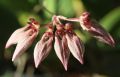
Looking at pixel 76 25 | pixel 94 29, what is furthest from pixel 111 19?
pixel 94 29

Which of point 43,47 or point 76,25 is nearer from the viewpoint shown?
point 43,47

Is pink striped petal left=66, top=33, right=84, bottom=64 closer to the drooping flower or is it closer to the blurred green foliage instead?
the drooping flower

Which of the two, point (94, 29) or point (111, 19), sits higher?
point (94, 29)

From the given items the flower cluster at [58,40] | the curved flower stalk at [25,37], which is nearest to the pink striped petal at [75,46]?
the flower cluster at [58,40]

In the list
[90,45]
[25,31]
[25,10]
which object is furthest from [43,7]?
[25,31]

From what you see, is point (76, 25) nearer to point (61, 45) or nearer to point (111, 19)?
point (111, 19)

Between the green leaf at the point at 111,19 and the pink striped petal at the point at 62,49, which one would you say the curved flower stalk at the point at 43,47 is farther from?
the green leaf at the point at 111,19

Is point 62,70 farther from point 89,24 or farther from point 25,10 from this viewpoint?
point 89,24

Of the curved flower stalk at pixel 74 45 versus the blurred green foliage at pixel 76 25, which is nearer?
the curved flower stalk at pixel 74 45
